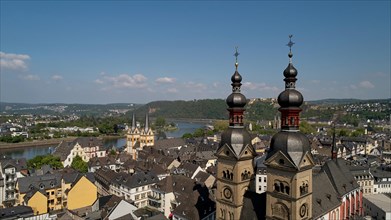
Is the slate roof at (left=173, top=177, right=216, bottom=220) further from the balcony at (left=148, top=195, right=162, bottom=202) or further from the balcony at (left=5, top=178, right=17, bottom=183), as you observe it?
the balcony at (left=5, top=178, right=17, bottom=183)

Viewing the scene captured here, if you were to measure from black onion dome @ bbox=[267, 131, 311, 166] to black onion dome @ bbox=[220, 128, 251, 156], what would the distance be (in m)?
4.31

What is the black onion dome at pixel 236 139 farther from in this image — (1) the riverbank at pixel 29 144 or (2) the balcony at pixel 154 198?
(1) the riverbank at pixel 29 144

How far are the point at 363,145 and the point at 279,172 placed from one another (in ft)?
338

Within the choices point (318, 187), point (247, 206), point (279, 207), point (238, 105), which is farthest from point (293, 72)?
point (318, 187)

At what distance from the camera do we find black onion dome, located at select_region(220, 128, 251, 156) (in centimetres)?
2802

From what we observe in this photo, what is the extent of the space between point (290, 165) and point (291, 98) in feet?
16.7

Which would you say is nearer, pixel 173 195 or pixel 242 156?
pixel 242 156

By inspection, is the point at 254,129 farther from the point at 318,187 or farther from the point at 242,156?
the point at 242,156

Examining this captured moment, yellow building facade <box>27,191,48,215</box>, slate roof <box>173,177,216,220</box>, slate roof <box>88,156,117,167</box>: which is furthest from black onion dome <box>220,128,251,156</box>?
slate roof <box>88,156,117,167</box>

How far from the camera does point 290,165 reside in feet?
75.4

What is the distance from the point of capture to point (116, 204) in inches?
1656

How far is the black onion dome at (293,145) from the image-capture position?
2309 cm

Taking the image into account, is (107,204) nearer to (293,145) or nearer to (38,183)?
(38,183)

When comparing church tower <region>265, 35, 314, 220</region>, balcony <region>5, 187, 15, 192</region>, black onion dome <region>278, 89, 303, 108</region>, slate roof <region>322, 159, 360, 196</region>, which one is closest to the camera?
church tower <region>265, 35, 314, 220</region>
